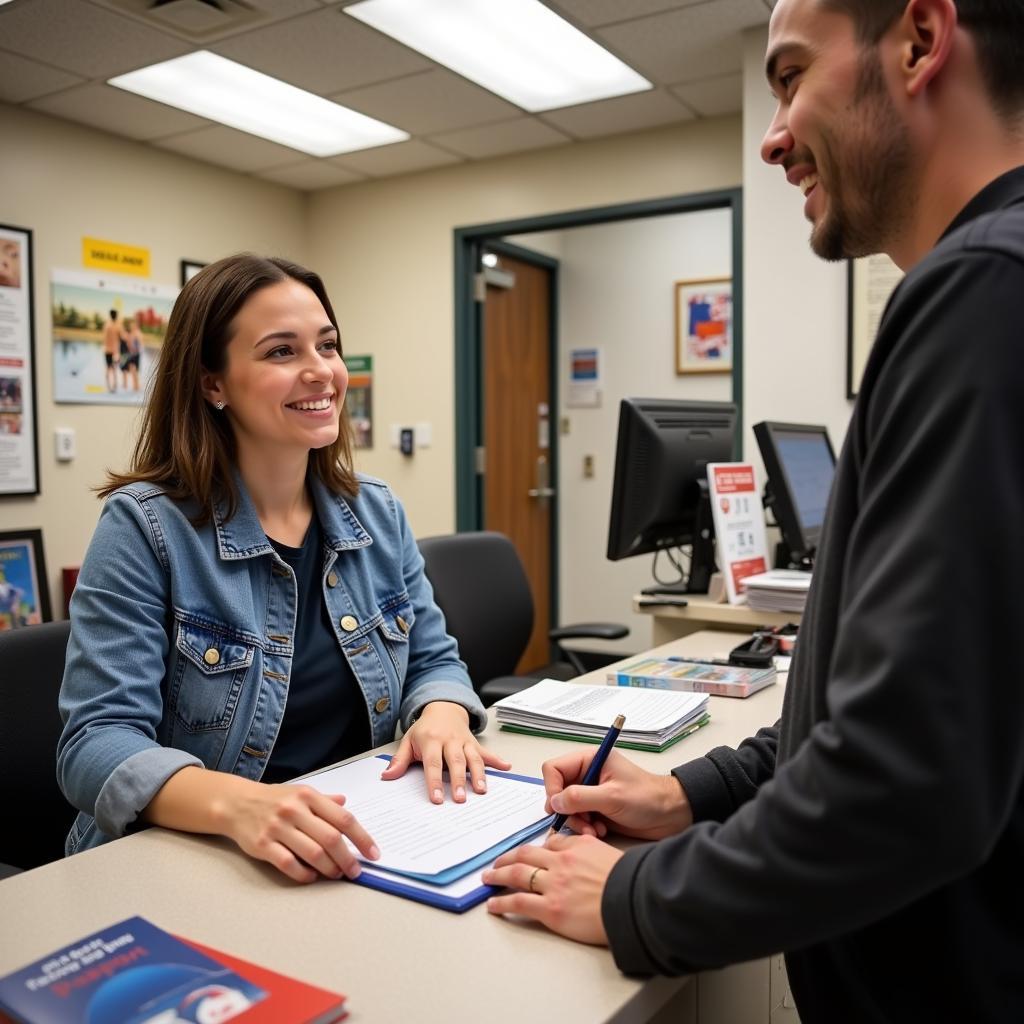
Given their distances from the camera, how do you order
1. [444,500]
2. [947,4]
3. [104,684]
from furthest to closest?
[444,500] → [104,684] → [947,4]

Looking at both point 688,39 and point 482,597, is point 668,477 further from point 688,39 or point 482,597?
point 688,39

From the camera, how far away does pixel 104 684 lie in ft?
3.85

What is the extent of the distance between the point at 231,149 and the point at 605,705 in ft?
11.8

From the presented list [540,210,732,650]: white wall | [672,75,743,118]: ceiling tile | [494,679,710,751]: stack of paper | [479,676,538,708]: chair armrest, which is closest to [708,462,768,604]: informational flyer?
[479,676,538,708]: chair armrest

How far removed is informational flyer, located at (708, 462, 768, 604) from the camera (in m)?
2.43

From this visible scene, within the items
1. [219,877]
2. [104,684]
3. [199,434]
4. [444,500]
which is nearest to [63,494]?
[444,500]

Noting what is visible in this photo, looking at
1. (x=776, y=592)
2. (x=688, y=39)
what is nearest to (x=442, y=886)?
(x=776, y=592)

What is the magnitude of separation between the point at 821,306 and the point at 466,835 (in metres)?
2.74

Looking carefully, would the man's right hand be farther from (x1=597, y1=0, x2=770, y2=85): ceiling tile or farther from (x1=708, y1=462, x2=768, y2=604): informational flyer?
(x1=597, y1=0, x2=770, y2=85): ceiling tile

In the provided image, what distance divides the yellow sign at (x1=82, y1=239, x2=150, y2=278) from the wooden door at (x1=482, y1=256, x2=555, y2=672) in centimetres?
156

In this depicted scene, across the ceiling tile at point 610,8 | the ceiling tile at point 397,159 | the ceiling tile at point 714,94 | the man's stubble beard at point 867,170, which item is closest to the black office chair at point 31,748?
the man's stubble beard at point 867,170

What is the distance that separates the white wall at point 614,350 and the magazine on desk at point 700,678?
10.1 feet

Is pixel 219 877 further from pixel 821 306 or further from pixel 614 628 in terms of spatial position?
pixel 821 306

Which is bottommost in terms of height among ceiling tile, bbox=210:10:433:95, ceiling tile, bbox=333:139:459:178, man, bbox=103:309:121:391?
man, bbox=103:309:121:391
